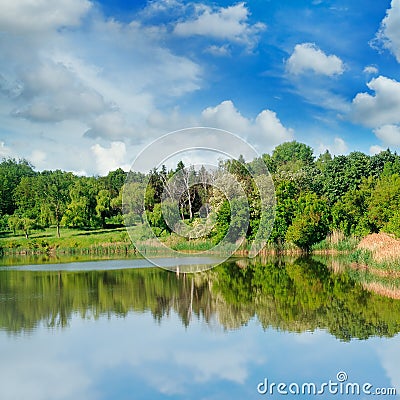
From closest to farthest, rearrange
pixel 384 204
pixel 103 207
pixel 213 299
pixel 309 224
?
pixel 213 299
pixel 384 204
pixel 309 224
pixel 103 207

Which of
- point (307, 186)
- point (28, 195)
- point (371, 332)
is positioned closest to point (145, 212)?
point (371, 332)

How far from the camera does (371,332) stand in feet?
32.6

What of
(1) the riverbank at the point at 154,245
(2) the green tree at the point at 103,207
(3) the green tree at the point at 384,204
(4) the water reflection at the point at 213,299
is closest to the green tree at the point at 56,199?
(1) the riverbank at the point at 154,245

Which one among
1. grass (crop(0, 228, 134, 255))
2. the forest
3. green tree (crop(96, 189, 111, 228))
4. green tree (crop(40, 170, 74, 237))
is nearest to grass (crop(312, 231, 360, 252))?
the forest

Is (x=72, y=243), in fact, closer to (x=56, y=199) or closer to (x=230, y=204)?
(x=56, y=199)

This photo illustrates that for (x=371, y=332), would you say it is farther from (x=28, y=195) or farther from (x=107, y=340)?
(x=28, y=195)

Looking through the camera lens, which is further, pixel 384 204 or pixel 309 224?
pixel 309 224

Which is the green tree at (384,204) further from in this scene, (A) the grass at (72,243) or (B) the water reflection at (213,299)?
(A) the grass at (72,243)

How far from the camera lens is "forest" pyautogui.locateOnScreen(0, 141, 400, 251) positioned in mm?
20203

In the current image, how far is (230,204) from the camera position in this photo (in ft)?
76.1

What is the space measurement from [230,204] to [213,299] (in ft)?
31.7

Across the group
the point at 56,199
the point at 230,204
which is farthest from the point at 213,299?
the point at 56,199

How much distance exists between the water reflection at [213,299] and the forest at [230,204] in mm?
3017

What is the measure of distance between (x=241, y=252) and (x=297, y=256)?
2.65 meters
